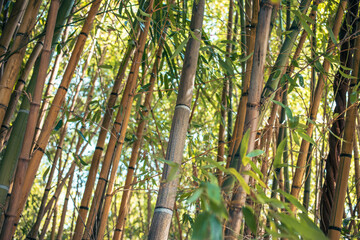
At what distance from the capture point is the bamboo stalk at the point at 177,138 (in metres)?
0.94

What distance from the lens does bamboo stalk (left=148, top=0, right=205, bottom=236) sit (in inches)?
36.8

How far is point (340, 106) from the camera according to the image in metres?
1.65

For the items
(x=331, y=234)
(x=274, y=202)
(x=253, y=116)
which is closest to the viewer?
(x=274, y=202)

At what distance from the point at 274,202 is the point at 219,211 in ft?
0.64

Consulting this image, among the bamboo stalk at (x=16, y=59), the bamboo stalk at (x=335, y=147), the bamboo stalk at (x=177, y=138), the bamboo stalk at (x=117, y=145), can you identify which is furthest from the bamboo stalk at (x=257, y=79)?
the bamboo stalk at (x=16, y=59)

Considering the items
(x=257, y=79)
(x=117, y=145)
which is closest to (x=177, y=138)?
(x=257, y=79)

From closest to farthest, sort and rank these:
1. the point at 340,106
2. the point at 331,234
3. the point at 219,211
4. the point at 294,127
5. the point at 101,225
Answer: the point at 219,211
the point at 294,127
the point at 331,234
the point at 101,225
the point at 340,106

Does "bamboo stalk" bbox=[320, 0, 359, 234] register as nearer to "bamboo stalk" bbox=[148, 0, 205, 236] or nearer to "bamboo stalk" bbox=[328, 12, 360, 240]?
"bamboo stalk" bbox=[328, 12, 360, 240]

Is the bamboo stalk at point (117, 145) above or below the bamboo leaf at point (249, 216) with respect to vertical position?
above

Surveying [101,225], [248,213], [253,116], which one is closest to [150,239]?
[248,213]

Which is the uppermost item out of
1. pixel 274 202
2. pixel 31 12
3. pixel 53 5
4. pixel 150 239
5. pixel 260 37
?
pixel 31 12

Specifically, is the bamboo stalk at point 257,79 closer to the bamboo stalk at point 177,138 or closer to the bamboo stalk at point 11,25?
the bamboo stalk at point 177,138

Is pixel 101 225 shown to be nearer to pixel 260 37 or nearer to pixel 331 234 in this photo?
pixel 331 234

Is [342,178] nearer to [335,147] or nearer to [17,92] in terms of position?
[335,147]
